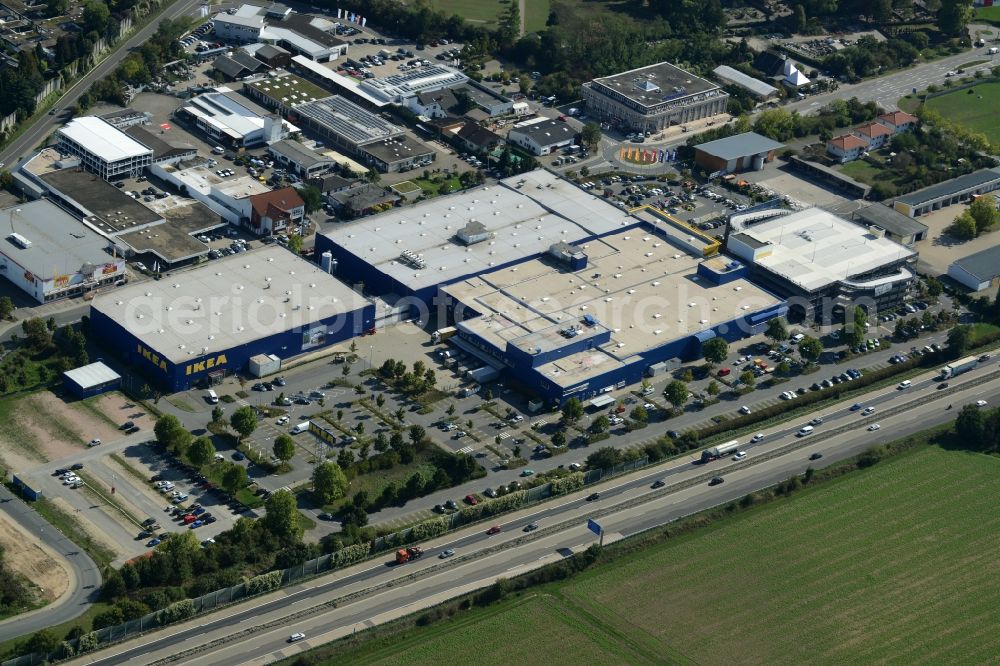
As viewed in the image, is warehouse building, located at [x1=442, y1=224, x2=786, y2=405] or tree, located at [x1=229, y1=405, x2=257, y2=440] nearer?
tree, located at [x1=229, y1=405, x2=257, y2=440]

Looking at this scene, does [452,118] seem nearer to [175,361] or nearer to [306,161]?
→ [306,161]

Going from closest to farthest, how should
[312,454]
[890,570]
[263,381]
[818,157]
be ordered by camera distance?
[890,570] → [312,454] → [263,381] → [818,157]

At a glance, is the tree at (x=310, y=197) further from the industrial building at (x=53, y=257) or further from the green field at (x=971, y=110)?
the green field at (x=971, y=110)

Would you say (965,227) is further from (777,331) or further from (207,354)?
(207,354)

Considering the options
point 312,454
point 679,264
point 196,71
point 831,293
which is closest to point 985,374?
point 831,293

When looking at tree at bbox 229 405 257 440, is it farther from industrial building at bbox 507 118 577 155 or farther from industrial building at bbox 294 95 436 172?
industrial building at bbox 507 118 577 155

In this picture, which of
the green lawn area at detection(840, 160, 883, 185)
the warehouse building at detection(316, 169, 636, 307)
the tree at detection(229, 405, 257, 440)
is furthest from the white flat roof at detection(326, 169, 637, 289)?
the green lawn area at detection(840, 160, 883, 185)

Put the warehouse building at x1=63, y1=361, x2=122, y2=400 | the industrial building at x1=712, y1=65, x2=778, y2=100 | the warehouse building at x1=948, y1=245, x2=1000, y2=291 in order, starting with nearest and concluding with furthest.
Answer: the warehouse building at x1=63, y1=361, x2=122, y2=400 < the warehouse building at x1=948, y1=245, x2=1000, y2=291 < the industrial building at x1=712, y1=65, x2=778, y2=100

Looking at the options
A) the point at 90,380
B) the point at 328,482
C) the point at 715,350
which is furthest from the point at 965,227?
the point at 90,380

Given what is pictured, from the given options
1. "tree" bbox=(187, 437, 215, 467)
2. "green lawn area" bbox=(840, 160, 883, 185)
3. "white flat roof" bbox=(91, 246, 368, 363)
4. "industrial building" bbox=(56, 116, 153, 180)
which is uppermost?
"industrial building" bbox=(56, 116, 153, 180)
